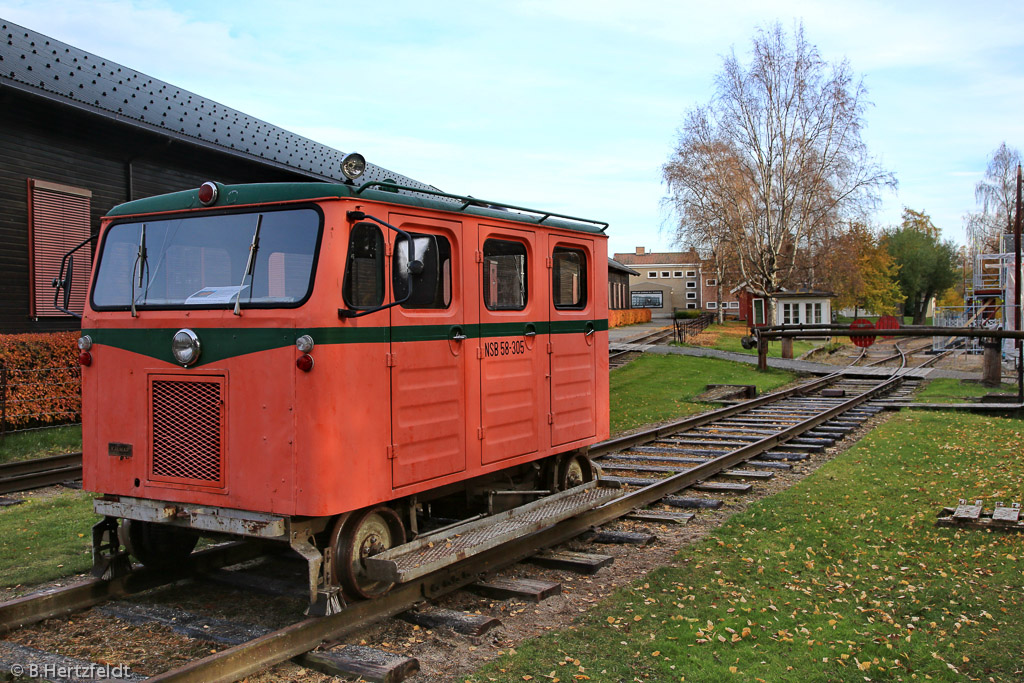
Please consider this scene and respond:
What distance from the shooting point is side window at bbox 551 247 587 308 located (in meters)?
7.55

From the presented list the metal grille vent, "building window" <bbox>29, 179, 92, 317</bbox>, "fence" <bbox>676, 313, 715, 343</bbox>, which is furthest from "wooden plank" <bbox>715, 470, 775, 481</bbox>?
"fence" <bbox>676, 313, 715, 343</bbox>

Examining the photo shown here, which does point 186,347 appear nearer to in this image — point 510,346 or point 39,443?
point 510,346

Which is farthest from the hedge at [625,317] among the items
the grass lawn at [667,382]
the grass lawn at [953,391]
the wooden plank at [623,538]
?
the wooden plank at [623,538]

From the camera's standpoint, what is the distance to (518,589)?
6.11m

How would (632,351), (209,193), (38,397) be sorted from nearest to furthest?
(209,193)
(38,397)
(632,351)

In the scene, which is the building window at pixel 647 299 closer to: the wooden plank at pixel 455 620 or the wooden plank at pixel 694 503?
the wooden plank at pixel 694 503

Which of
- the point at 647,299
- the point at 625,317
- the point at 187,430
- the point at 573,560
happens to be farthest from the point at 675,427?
the point at 647,299

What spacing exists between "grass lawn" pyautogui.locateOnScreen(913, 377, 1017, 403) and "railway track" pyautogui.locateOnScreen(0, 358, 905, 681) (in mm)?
5800

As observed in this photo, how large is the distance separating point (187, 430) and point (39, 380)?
368 inches

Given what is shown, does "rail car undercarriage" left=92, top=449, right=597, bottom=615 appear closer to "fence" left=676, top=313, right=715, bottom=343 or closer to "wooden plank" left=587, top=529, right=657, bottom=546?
"wooden plank" left=587, top=529, right=657, bottom=546

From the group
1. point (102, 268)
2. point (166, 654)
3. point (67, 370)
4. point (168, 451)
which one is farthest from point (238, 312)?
point (67, 370)

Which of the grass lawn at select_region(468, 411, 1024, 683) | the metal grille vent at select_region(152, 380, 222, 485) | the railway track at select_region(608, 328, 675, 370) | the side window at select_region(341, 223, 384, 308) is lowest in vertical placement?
the grass lawn at select_region(468, 411, 1024, 683)

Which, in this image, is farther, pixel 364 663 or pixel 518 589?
pixel 518 589

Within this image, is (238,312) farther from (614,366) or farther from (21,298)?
(614,366)
